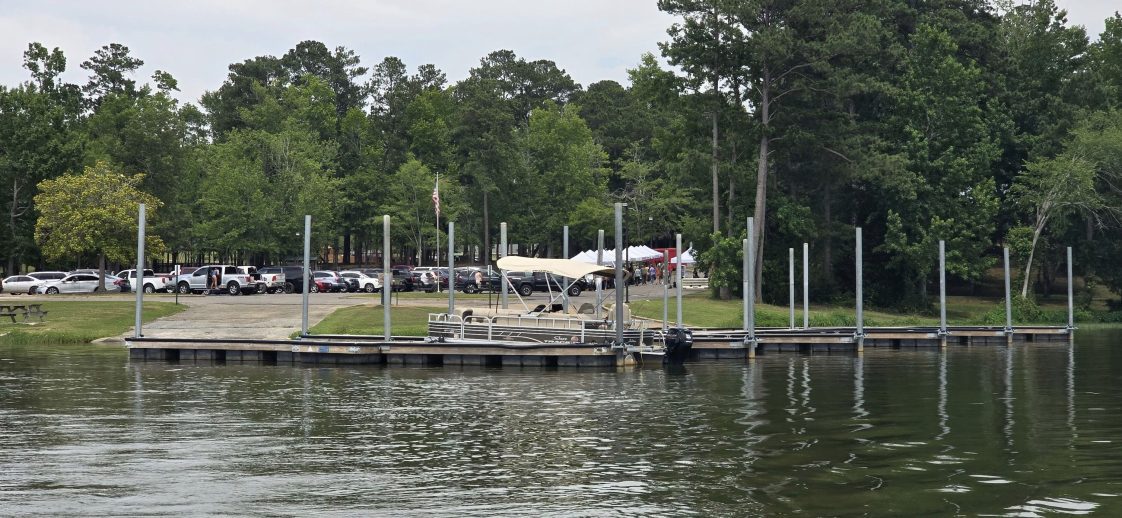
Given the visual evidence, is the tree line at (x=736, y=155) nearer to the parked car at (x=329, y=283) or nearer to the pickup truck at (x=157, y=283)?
the pickup truck at (x=157, y=283)

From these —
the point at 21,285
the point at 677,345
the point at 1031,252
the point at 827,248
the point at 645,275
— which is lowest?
the point at 677,345

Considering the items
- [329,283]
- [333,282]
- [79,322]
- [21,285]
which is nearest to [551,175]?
[333,282]

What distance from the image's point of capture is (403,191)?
93875 millimetres

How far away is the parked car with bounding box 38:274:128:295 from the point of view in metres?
70.6

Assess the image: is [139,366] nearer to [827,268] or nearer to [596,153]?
[827,268]

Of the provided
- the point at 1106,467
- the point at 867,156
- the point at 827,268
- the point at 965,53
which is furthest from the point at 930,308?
the point at 1106,467

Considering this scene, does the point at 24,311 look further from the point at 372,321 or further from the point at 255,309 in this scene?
the point at 372,321

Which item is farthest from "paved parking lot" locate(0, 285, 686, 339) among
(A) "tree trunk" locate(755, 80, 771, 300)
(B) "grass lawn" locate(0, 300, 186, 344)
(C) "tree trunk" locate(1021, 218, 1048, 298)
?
(C) "tree trunk" locate(1021, 218, 1048, 298)

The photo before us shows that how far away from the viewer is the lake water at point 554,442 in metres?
16.9

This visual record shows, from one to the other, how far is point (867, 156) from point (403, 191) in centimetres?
4001

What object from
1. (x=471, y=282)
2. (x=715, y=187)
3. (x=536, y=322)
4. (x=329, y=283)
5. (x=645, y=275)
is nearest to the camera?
(x=536, y=322)

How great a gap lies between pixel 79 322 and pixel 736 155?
3714 centimetres

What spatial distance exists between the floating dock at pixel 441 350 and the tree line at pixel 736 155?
66.4 ft

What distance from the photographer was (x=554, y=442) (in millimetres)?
22375
